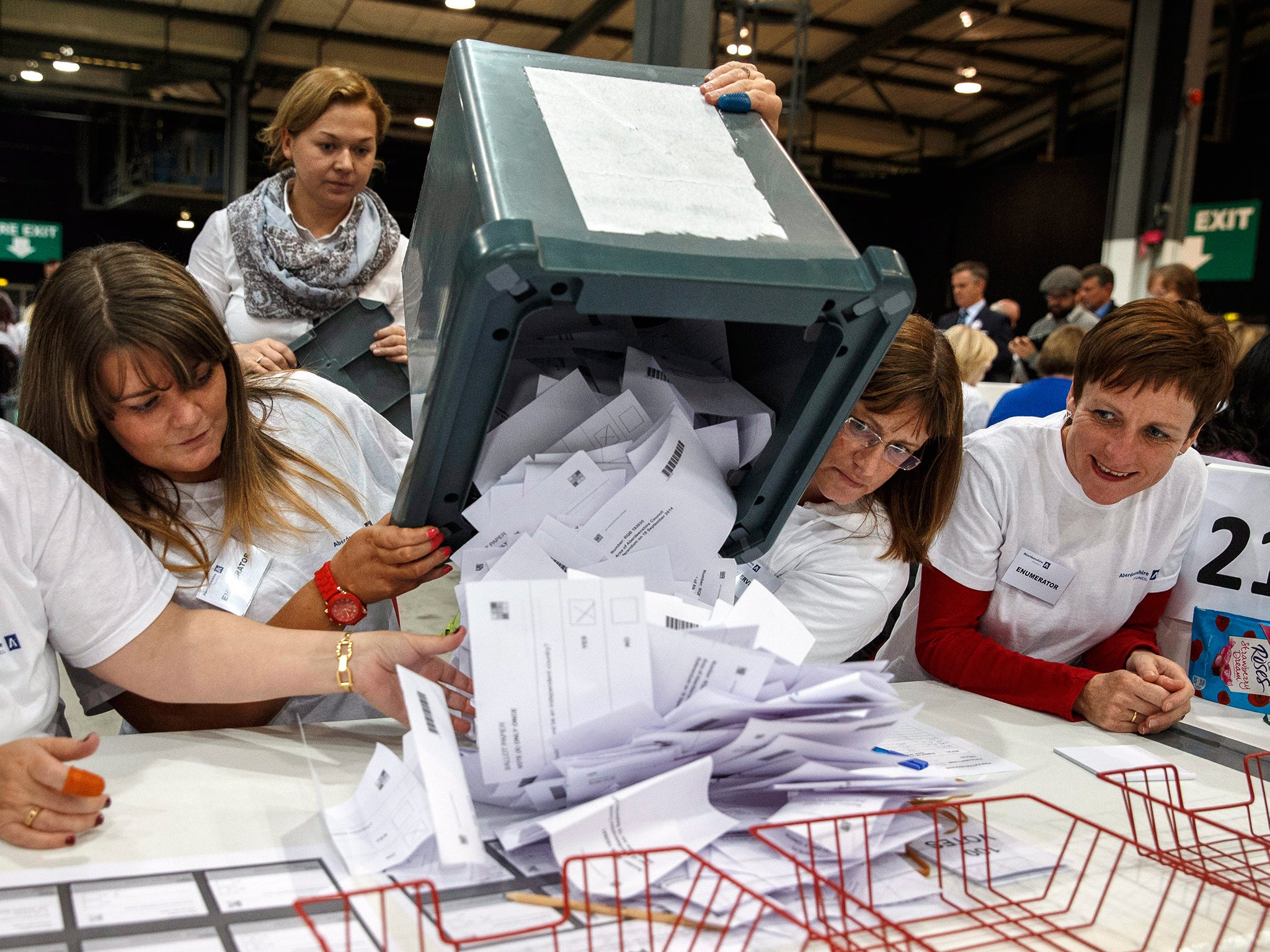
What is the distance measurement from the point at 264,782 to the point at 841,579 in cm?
92

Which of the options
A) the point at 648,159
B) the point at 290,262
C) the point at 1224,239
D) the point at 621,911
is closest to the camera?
the point at 621,911

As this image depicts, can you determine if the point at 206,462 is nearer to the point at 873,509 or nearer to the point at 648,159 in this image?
the point at 648,159

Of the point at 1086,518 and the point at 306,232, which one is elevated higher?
the point at 306,232

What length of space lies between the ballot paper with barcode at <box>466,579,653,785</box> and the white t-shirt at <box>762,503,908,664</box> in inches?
31.2

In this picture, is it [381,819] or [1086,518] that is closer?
[381,819]

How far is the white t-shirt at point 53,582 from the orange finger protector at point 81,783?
231 mm

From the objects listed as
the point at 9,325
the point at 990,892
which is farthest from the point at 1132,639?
the point at 9,325

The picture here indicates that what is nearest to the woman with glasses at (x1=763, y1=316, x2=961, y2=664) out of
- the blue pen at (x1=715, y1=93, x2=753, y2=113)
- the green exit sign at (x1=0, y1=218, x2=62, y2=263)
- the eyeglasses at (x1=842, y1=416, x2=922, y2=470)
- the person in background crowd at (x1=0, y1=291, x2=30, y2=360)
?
the eyeglasses at (x1=842, y1=416, x2=922, y2=470)

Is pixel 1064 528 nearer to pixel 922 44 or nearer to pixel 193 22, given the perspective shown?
pixel 922 44

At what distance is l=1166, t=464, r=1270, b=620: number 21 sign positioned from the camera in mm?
1547

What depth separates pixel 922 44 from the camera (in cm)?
987

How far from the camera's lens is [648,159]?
0.94 meters

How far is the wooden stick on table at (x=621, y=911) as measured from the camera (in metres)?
0.74

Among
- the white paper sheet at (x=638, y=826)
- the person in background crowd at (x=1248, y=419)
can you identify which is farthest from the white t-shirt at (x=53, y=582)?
the person in background crowd at (x=1248, y=419)
